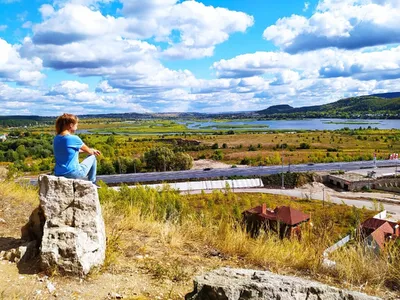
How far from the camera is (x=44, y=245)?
461 centimetres

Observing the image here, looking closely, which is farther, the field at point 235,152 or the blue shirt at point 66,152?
the field at point 235,152

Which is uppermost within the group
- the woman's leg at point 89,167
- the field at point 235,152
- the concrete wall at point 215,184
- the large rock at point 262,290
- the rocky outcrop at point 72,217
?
the woman's leg at point 89,167

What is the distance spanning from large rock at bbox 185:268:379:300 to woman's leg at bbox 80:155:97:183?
9.05 feet

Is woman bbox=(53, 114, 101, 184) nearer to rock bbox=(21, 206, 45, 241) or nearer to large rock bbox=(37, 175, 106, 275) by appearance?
large rock bbox=(37, 175, 106, 275)

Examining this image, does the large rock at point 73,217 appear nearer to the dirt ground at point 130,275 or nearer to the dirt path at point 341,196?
the dirt ground at point 130,275

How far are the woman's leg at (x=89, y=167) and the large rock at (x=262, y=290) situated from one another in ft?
9.05

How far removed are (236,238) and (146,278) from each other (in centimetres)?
209

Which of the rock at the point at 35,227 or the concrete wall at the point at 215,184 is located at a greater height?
the rock at the point at 35,227

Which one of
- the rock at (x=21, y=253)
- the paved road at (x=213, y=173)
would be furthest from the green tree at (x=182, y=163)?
the rock at (x=21, y=253)

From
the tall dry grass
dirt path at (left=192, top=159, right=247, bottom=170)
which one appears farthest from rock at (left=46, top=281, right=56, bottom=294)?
dirt path at (left=192, top=159, right=247, bottom=170)

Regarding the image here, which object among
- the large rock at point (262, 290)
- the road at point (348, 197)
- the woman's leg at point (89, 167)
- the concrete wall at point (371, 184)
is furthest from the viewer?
the concrete wall at point (371, 184)

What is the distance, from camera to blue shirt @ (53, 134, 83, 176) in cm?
512

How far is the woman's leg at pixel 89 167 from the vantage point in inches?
214

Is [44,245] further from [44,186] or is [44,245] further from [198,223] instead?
[198,223]
